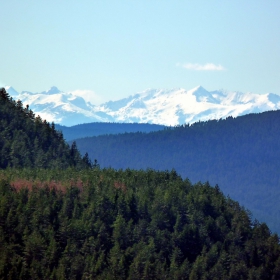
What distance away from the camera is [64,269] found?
10219 centimetres

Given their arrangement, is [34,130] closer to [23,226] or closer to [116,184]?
[116,184]

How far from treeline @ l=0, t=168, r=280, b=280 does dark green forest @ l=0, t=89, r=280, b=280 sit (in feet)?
0.51

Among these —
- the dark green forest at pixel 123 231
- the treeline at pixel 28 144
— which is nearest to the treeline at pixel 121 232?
the dark green forest at pixel 123 231

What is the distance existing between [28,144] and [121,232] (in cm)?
6957

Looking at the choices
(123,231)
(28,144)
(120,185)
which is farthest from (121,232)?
(28,144)

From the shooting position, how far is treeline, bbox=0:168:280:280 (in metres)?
106

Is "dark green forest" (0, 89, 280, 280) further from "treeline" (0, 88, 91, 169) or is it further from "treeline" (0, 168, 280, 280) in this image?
"treeline" (0, 88, 91, 169)

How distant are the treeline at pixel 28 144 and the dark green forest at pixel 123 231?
31103 millimetres

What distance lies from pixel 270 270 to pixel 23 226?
4004 centimetres

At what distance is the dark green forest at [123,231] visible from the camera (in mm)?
105812

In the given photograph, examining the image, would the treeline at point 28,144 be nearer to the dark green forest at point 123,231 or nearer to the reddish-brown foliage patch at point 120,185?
the dark green forest at point 123,231

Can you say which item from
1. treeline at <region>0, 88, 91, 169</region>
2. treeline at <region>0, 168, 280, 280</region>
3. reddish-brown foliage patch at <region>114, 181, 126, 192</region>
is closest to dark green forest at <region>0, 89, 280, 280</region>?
reddish-brown foliage patch at <region>114, 181, 126, 192</region>

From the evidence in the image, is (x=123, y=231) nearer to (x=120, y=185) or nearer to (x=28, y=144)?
(x=120, y=185)

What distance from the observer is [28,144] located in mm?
181500
